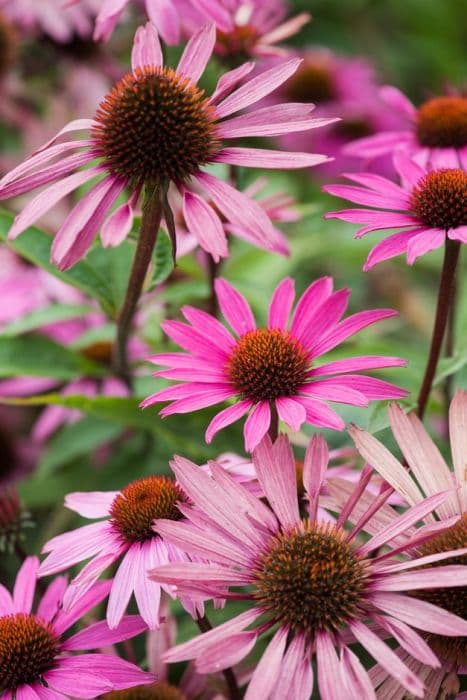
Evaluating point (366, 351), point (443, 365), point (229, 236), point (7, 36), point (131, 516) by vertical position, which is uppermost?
point (7, 36)

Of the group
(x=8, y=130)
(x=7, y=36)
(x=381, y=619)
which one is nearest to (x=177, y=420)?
(x=381, y=619)

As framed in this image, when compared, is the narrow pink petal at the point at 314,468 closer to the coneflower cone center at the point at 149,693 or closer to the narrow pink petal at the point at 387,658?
the narrow pink petal at the point at 387,658

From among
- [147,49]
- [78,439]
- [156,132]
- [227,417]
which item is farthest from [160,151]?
[78,439]

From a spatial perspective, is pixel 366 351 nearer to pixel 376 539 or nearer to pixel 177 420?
pixel 177 420

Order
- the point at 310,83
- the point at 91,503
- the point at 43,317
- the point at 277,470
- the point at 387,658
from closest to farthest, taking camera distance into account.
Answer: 1. the point at 387,658
2. the point at 277,470
3. the point at 91,503
4. the point at 43,317
5. the point at 310,83

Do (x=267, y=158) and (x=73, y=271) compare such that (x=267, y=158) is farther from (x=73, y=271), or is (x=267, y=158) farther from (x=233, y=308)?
(x=73, y=271)

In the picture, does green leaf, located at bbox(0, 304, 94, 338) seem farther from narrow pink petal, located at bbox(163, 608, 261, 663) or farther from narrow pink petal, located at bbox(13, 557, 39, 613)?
narrow pink petal, located at bbox(163, 608, 261, 663)
